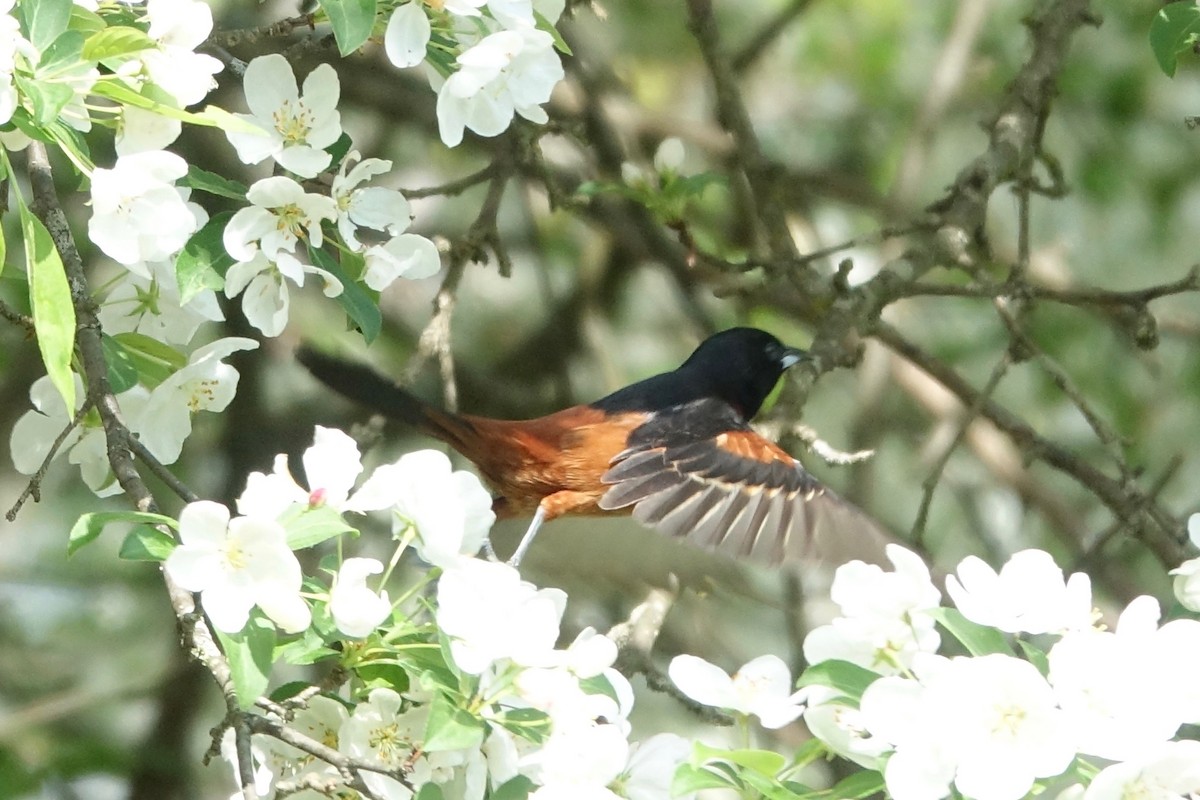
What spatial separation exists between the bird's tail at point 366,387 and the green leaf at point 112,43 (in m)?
1.37

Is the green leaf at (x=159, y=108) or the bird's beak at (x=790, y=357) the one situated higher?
the green leaf at (x=159, y=108)

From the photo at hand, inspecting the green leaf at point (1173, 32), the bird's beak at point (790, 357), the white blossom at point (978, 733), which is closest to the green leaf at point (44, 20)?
the white blossom at point (978, 733)

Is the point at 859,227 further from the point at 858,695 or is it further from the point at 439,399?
the point at 858,695

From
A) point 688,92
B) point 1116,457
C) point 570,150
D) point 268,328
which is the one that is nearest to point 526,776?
point 268,328

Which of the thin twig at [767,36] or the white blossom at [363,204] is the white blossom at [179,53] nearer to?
the white blossom at [363,204]

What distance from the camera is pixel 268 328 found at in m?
1.77

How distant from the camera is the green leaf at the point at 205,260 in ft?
5.49

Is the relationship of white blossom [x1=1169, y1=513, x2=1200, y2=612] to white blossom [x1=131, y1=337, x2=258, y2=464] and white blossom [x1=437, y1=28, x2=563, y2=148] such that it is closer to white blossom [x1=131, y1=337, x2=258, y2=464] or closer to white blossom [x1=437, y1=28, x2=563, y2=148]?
white blossom [x1=437, y1=28, x2=563, y2=148]

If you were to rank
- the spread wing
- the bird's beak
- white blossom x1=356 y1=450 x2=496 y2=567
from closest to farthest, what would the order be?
1. white blossom x1=356 y1=450 x2=496 y2=567
2. the spread wing
3. the bird's beak

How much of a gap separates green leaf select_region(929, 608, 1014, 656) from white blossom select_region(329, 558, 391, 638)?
1.79ft

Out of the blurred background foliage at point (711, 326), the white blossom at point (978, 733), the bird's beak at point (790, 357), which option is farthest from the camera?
the blurred background foliage at point (711, 326)

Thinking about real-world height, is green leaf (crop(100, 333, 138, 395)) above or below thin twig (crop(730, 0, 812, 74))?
below

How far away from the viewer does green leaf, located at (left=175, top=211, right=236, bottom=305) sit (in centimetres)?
167

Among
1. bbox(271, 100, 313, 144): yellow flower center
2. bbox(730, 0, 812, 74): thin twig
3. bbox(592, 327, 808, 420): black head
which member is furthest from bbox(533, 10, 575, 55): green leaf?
bbox(730, 0, 812, 74): thin twig
